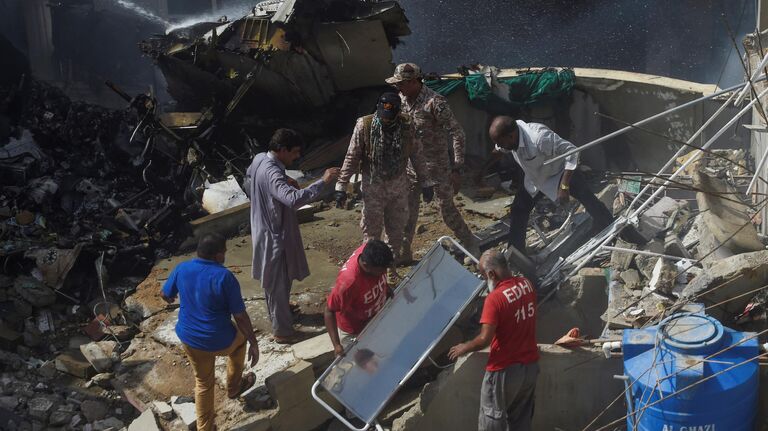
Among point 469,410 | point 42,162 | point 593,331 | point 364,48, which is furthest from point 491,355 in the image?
point 42,162

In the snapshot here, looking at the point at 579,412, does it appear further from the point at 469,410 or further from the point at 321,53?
the point at 321,53

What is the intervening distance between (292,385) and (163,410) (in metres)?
1.00

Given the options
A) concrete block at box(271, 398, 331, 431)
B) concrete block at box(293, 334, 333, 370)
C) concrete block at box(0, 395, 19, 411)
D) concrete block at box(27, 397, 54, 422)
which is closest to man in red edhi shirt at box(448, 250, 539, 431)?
concrete block at box(293, 334, 333, 370)

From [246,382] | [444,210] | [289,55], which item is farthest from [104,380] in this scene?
[289,55]

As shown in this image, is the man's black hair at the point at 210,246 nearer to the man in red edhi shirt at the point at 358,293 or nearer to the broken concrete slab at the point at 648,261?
the man in red edhi shirt at the point at 358,293

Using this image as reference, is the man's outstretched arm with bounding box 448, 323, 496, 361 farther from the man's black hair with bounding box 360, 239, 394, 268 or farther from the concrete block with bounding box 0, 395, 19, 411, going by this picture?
the concrete block with bounding box 0, 395, 19, 411

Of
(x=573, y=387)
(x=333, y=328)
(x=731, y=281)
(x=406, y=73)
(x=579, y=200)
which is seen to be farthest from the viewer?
(x=406, y=73)

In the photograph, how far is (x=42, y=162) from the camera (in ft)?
37.7

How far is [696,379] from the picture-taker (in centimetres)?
→ 398

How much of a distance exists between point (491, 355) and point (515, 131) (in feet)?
7.00

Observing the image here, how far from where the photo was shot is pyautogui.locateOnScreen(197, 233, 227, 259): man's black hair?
4.46 meters

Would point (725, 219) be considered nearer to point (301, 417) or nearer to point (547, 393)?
point (547, 393)

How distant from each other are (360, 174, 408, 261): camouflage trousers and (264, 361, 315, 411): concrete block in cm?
166

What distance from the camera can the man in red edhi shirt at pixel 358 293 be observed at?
184 inches
